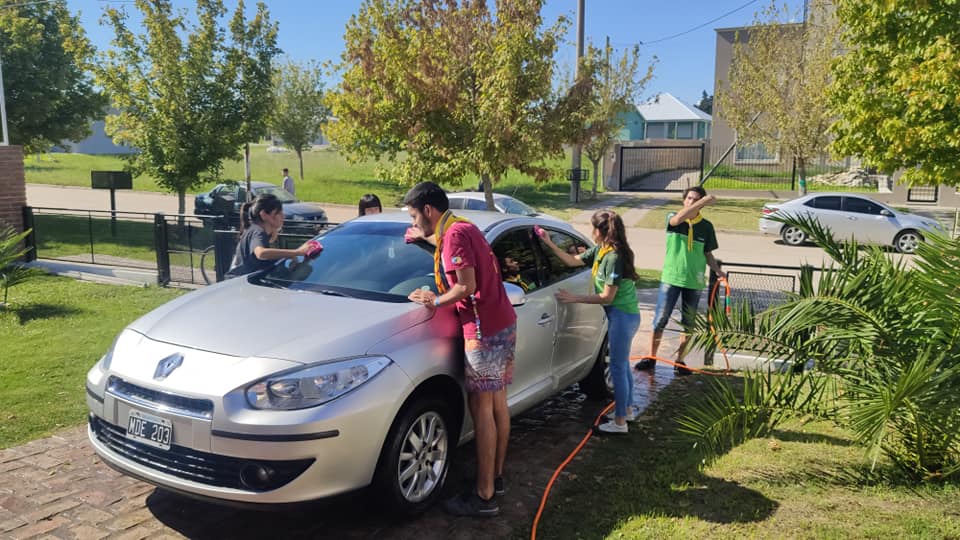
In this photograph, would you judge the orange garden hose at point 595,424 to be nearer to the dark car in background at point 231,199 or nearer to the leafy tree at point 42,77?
the dark car in background at point 231,199

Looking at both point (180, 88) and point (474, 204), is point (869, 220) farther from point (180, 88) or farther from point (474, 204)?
point (180, 88)

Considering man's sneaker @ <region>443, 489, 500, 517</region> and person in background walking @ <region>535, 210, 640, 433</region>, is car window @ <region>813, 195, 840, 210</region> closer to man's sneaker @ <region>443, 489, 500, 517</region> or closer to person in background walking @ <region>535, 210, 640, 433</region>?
person in background walking @ <region>535, 210, 640, 433</region>

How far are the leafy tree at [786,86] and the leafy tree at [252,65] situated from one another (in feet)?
56.5

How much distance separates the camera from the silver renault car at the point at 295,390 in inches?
134

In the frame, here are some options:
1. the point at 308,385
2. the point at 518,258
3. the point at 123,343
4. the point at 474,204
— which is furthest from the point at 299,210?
the point at 308,385

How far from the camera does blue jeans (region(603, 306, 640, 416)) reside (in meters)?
5.39

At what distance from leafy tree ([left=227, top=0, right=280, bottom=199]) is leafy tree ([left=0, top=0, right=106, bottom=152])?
3815mm

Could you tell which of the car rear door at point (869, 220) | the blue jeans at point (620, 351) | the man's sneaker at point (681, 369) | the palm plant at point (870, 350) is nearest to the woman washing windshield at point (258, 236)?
the blue jeans at point (620, 351)

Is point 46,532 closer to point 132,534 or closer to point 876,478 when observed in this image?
point 132,534

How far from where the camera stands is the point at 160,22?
17.4 metres

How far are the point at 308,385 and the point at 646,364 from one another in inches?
183

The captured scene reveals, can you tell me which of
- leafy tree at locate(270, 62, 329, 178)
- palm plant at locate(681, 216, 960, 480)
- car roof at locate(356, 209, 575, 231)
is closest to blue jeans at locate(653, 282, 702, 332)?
car roof at locate(356, 209, 575, 231)

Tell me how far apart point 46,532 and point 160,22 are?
16.3 m

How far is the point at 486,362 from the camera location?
405cm
